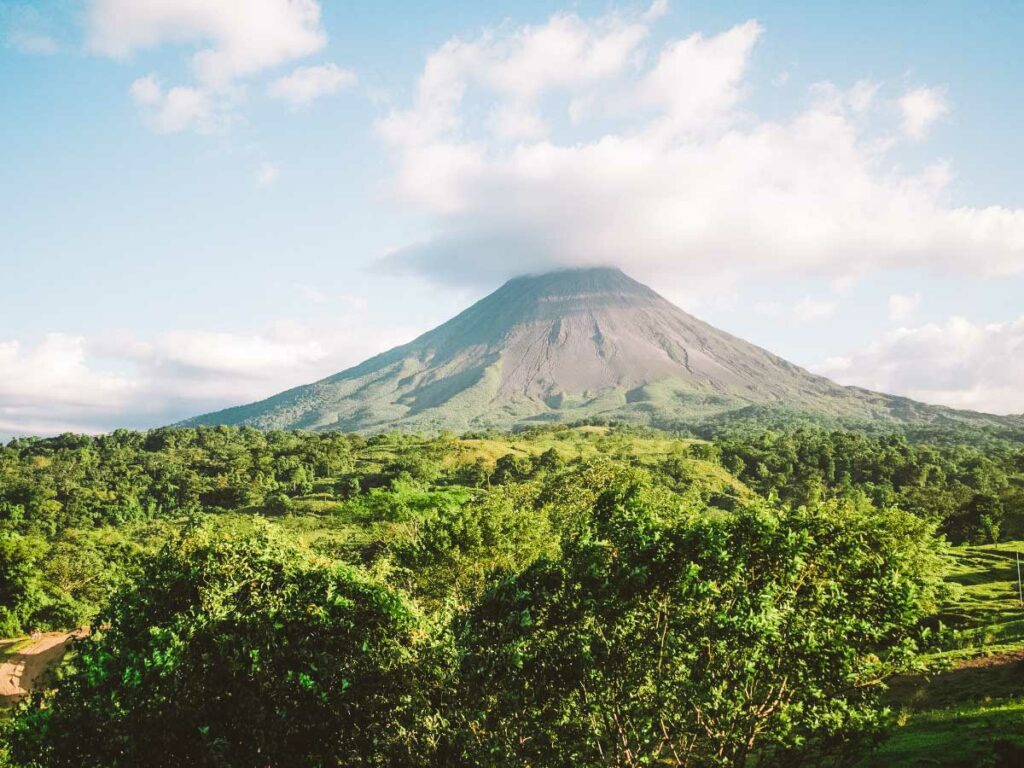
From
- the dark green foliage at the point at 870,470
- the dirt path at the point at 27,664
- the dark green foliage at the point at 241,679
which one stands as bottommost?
the dirt path at the point at 27,664

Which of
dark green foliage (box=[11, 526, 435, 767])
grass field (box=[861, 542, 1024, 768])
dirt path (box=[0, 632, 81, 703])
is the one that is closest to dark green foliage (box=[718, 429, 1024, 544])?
grass field (box=[861, 542, 1024, 768])

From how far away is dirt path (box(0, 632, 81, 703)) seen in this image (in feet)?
92.0

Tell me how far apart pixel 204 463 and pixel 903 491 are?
110447 mm

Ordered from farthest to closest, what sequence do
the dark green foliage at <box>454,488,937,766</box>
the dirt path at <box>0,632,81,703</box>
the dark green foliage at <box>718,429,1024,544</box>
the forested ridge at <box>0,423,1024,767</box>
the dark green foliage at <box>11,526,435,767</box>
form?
1. the dark green foliage at <box>718,429,1024,544</box>
2. the dirt path at <box>0,632,81,703</box>
3. the dark green foliage at <box>11,526,435,767</box>
4. the forested ridge at <box>0,423,1024,767</box>
5. the dark green foliage at <box>454,488,937,766</box>

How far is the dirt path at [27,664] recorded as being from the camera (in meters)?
28.0

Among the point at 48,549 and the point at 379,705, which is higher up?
the point at 379,705

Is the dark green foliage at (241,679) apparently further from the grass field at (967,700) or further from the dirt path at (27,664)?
the dirt path at (27,664)

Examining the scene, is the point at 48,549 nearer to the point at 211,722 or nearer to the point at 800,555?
the point at 211,722

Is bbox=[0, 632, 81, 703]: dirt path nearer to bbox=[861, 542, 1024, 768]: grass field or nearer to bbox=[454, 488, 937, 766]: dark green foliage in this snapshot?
bbox=[454, 488, 937, 766]: dark green foliage

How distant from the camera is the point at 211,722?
9539 millimetres

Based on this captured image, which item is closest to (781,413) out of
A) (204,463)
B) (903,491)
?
(903,491)

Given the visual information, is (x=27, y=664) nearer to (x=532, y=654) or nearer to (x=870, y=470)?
(x=532, y=654)

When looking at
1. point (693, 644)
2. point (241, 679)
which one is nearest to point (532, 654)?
point (693, 644)

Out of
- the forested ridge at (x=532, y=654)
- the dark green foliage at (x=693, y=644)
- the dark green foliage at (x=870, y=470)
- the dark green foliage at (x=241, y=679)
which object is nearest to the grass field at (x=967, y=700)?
the dark green foliage at (x=693, y=644)
